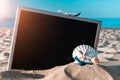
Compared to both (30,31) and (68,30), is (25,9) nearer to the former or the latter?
(30,31)

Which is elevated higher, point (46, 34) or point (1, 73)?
point (46, 34)

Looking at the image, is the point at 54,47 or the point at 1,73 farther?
the point at 54,47

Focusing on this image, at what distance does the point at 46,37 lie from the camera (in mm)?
2725

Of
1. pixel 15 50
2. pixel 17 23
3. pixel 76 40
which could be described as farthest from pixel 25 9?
pixel 76 40

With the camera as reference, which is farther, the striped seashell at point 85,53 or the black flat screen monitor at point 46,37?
the black flat screen monitor at point 46,37

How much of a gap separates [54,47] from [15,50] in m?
0.30

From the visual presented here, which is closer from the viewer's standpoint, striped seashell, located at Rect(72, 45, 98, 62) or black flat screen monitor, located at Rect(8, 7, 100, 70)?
striped seashell, located at Rect(72, 45, 98, 62)

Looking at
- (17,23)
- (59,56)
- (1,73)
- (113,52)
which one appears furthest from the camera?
(113,52)

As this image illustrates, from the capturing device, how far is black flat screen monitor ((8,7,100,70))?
264cm

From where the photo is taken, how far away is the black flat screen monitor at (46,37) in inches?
104

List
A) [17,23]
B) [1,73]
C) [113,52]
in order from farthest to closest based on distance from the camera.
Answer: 1. [113,52]
2. [17,23]
3. [1,73]

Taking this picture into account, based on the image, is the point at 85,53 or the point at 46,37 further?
the point at 46,37

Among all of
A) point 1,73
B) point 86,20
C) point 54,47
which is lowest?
point 1,73

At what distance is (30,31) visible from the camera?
2.66m
